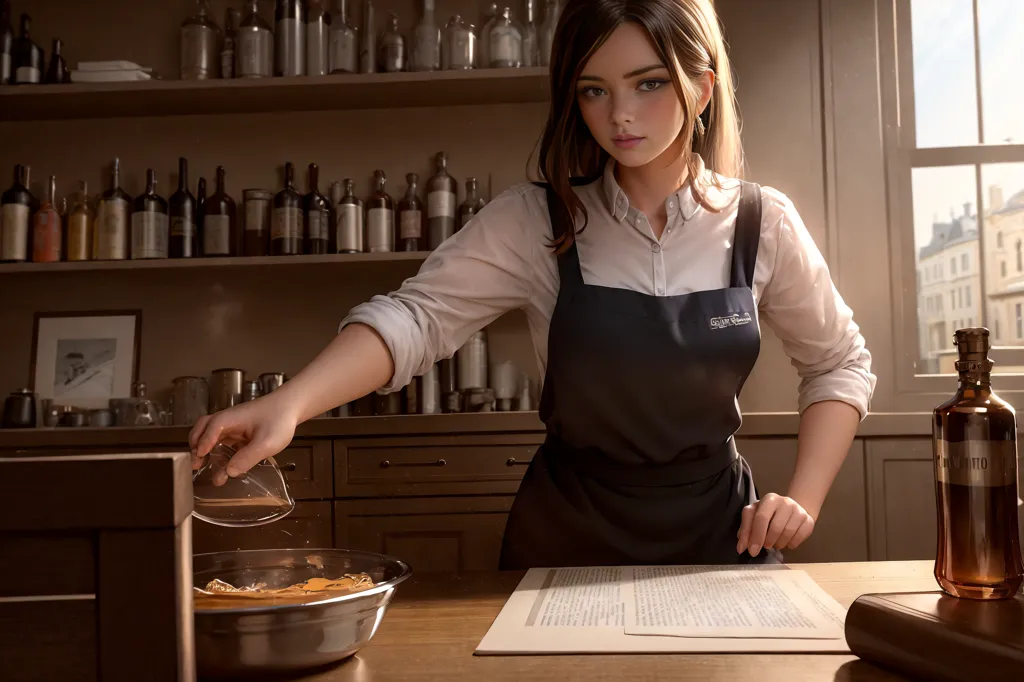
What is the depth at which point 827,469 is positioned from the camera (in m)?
1.30

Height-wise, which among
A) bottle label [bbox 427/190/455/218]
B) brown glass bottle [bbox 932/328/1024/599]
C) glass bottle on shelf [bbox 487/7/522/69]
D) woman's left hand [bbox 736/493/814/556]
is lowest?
woman's left hand [bbox 736/493/814/556]

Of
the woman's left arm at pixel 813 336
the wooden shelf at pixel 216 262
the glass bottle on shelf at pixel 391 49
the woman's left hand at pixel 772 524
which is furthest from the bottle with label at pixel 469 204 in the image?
the woman's left hand at pixel 772 524

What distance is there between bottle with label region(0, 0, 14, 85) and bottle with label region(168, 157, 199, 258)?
0.62 m

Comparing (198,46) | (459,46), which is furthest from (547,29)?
(198,46)

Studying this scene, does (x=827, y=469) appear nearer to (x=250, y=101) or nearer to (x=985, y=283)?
(x=985, y=283)

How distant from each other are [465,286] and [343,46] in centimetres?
177

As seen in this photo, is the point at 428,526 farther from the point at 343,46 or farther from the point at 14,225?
the point at 14,225

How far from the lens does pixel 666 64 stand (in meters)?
1.22

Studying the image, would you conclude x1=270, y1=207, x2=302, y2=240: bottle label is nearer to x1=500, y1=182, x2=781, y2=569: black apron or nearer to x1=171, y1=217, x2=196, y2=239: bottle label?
x1=171, y1=217, x2=196, y2=239: bottle label

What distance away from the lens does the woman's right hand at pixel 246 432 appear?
→ 0.82 m

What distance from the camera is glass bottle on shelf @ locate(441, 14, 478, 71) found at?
2.79m

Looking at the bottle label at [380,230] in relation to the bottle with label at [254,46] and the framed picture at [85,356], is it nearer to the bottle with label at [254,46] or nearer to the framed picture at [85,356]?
the bottle with label at [254,46]

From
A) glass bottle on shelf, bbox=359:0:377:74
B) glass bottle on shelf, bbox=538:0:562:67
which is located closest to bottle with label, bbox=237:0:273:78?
glass bottle on shelf, bbox=359:0:377:74

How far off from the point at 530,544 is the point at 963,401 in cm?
72
